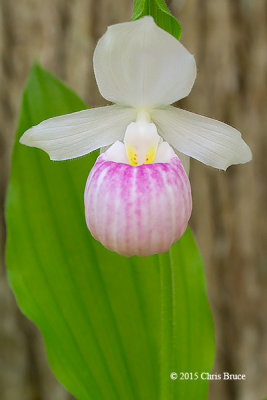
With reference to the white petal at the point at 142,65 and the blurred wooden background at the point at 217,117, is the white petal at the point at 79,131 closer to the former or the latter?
the white petal at the point at 142,65

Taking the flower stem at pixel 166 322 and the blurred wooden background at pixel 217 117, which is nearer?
the flower stem at pixel 166 322

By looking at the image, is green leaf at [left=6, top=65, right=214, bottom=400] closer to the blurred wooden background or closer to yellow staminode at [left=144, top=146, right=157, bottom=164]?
yellow staminode at [left=144, top=146, right=157, bottom=164]

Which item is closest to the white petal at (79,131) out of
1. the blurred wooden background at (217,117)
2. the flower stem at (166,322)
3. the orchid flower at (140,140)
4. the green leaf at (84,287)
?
the orchid flower at (140,140)

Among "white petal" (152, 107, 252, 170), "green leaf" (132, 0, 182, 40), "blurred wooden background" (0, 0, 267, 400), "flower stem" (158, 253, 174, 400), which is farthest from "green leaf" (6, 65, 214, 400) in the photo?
"blurred wooden background" (0, 0, 267, 400)

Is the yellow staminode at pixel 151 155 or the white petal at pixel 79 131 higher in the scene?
the white petal at pixel 79 131

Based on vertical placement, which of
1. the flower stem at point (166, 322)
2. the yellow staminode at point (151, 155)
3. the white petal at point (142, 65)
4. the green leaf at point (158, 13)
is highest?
the green leaf at point (158, 13)

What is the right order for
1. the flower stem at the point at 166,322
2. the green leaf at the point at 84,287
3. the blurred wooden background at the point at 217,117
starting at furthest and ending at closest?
the blurred wooden background at the point at 217,117 < the green leaf at the point at 84,287 < the flower stem at the point at 166,322

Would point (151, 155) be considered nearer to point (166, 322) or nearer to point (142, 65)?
point (142, 65)

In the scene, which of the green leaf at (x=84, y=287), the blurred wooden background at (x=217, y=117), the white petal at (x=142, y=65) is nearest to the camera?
the white petal at (x=142, y=65)
